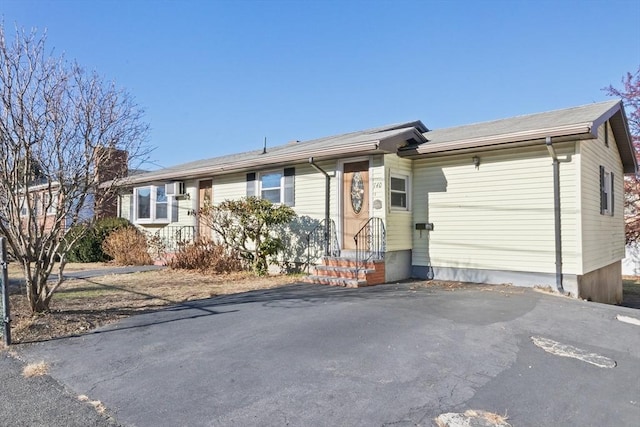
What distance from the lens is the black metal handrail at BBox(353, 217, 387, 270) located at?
931 centimetres

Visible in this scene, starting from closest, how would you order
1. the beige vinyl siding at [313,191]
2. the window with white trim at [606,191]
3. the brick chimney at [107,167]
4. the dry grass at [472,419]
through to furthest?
the dry grass at [472,419] → the brick chimney at [107,167] → the window with white trim at [606,191] → the beige vinyl siding at [313,191]

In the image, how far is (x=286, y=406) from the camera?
129 inches

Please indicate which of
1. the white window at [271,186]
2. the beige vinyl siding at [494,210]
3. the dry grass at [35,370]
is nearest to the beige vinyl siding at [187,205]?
the white window at [271,186]

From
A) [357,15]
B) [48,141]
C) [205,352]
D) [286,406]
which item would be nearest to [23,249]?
[48,141]

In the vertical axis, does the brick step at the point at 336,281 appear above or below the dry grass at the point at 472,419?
above

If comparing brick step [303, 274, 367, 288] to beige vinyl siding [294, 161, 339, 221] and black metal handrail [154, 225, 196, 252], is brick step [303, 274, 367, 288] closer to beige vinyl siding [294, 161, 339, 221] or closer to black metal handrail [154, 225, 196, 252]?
beige vinyl siding [294, 161, 339, 221]

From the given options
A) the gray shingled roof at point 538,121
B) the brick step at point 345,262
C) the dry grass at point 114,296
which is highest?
the gray shingled roof at point 538,121

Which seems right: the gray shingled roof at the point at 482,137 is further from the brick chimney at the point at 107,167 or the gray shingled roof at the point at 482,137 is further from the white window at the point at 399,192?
the white window at the point at 399,192

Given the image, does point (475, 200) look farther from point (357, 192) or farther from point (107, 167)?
point (107, 167)

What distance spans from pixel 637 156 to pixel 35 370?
2137 centimetres

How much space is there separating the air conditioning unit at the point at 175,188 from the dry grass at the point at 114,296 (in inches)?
130

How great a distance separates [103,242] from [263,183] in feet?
25.2

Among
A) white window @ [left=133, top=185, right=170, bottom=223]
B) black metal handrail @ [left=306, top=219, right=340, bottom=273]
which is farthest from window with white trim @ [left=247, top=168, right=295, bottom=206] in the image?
white window @ [left=133, top=185, right=170, bottom=223]

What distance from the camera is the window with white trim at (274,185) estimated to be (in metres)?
11.5
